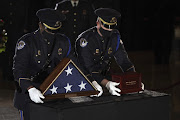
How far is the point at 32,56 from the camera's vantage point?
3338 millimetres

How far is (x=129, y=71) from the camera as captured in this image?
365 cm

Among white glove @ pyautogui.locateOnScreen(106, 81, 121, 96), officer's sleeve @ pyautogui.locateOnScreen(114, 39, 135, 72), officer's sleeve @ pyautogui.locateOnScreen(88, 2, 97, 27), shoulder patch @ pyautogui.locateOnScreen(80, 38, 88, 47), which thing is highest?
officer's sleeve @ pyautogui.locateOnScreen(88, 2, 97, 27)

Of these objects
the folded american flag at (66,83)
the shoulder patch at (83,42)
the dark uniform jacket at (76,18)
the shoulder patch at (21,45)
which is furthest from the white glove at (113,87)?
the dark uniform jacket at (76,18)

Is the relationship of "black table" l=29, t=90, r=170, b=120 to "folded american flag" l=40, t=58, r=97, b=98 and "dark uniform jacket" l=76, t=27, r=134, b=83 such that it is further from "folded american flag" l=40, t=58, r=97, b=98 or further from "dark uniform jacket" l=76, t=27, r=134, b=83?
"dark uniform jacket" l=76, t=27, r=134, b=83

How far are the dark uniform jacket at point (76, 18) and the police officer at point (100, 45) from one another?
1715mm

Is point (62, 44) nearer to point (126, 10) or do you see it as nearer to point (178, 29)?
point (126, 10)

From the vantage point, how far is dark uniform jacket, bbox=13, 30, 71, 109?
324 centimetres

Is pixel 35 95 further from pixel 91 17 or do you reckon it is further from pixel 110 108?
pixel 91 17

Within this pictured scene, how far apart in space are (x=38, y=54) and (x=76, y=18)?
206 centimetres

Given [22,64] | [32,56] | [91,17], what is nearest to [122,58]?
[32,56]

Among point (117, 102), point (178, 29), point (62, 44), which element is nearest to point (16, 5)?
point (62, 44)

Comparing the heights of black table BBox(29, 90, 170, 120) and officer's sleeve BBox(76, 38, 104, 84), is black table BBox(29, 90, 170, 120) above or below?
below

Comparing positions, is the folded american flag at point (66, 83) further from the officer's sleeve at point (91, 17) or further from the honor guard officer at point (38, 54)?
the officer's sleeve at point (91, 17)

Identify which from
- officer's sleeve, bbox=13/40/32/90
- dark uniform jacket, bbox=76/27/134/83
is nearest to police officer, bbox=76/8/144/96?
dark uniform jacket, bbox=76/27/134/83
